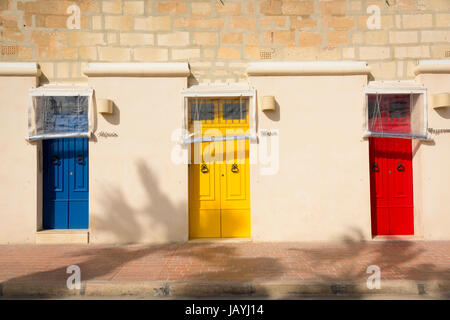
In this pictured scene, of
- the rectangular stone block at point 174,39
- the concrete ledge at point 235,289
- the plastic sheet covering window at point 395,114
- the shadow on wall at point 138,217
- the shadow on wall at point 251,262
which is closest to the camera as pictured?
the concrete ledge at point 235,289

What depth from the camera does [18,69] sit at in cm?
559

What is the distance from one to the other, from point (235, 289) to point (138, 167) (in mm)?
3013

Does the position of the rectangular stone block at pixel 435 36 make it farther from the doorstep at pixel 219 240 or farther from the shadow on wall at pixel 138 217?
the shadow on wall at pixel 138 217

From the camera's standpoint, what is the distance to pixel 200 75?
5824 mm

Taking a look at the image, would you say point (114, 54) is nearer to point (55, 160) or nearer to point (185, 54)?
point (185, 54)

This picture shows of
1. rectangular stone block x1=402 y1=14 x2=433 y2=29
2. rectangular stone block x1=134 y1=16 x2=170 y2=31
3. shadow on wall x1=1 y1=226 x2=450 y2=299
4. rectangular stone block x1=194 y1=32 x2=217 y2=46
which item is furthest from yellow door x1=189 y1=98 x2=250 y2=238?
rectangular stone block x1=402 y1=14 x2=433 y2=29

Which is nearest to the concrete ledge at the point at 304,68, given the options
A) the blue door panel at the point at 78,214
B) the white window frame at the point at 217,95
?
the white window frame at the point at 217,95

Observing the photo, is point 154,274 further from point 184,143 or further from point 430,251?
point 430,251

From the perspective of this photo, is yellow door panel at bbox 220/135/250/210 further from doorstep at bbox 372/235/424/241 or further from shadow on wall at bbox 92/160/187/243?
doorstep at bbox 372/235/424/241

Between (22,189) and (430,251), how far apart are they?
24.3ft

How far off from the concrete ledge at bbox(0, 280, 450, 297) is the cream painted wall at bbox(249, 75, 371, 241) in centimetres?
193

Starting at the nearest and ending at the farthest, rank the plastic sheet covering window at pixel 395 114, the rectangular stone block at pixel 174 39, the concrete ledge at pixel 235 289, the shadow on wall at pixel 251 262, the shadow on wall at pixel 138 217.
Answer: the concrete ledge at pixel 235 289 < the shadow on wall at pixel 251 262 < the shadow on wall at pixel 138 217 < the plastic sheet covering window at pixel 395 114 < the rectangular stone block at pixel 174 39

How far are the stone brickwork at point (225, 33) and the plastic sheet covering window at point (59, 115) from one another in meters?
0.46

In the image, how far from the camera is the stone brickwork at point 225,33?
5.78m
